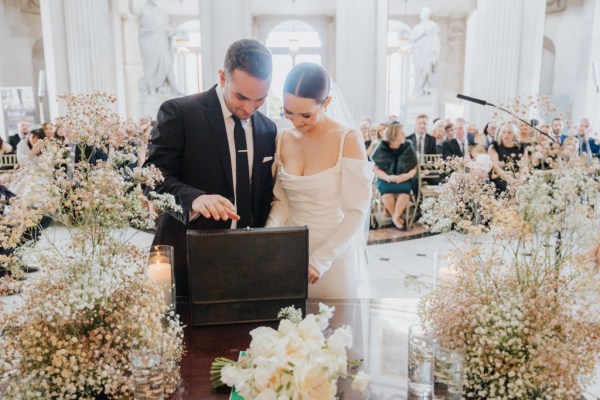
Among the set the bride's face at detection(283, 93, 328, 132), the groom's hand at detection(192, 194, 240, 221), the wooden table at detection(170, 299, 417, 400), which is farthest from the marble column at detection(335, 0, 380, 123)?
the groom's hand at detection(192, 194, 240, 221)

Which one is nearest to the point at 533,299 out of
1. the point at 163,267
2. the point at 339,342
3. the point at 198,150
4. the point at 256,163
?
the point at 339,342

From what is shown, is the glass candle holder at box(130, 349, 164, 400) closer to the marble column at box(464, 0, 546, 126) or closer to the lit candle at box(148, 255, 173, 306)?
the lit candle at box(148, 255, 173, 306)

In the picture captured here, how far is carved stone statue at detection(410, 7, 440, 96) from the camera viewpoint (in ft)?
47.4

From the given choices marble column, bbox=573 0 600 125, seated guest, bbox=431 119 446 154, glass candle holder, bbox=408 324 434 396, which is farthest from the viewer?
marble column, bbox=573 0 600 125

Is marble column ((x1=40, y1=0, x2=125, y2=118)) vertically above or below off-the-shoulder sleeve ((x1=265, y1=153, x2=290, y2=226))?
above

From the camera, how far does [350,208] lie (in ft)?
6.96

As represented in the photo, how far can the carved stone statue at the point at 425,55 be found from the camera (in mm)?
14461

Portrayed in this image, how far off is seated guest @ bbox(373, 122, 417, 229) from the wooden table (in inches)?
241

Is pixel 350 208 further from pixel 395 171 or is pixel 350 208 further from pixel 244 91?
pixel 395 171

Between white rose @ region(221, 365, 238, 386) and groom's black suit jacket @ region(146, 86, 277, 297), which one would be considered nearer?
white rose @ region(221, 365, 238, 386)

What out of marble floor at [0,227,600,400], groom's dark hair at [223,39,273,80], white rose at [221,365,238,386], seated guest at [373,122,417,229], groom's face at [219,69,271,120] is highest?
groom's dark hair at [223,39,273,80]

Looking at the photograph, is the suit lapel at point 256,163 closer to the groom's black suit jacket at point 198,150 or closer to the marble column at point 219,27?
the groom's black suit jacket at point 198,150

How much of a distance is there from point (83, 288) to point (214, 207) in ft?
2.00

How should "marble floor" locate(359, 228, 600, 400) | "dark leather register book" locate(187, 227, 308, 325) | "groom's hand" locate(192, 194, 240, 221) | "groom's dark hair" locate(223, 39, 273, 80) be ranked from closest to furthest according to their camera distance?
"dark leather register book" locate(187, 227, 308, 325) → "groom's hand" locate(192, 194, 240, 221) → "groom's dark hair" locate(223, 39, 273, 80) → "marble floor" locate(359, 228, 600, 400)
